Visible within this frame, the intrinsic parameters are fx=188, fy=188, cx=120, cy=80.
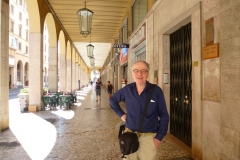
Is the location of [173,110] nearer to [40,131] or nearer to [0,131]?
[40,131]

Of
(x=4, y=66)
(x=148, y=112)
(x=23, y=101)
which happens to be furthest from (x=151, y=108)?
(x=23, y=101)

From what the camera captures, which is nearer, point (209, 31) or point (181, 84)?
point (209, 31)

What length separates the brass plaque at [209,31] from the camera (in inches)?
129

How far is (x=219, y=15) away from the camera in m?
3.07

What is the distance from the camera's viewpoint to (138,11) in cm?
922

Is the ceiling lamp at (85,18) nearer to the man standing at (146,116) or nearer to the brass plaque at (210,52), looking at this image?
the brass plaque at (210,52)

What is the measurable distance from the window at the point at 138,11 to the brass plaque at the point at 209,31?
5.07 meters

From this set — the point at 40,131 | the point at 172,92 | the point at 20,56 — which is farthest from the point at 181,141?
the point at 20,56

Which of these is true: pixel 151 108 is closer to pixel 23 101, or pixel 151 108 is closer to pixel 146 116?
pixel 146 116

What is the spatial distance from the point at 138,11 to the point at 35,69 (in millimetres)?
5826

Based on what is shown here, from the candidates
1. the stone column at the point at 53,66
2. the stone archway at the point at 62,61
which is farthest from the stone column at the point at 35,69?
the stone archway at the point at 62,61

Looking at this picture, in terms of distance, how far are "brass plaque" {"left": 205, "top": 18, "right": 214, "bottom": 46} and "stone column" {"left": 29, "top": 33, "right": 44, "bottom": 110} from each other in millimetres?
8075

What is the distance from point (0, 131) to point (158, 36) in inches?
220

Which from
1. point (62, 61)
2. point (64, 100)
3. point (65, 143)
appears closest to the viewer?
point (65, 143)
